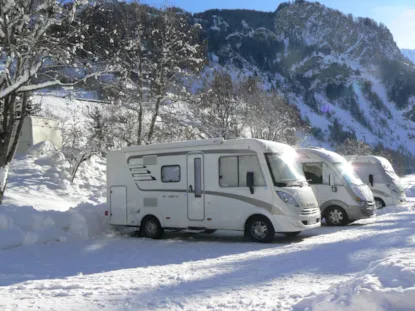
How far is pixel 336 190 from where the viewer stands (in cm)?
1384

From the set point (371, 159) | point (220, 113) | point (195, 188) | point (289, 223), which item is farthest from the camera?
point (220, 113)

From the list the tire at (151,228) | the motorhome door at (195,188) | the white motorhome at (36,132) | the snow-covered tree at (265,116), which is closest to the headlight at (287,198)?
the motorhome door at (195,188)

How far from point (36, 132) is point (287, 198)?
23109mm

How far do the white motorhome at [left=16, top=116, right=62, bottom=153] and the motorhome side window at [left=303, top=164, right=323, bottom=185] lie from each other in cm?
1998

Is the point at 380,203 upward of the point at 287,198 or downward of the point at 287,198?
downward

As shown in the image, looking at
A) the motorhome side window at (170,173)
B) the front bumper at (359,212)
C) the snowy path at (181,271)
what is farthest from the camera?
the front bumper at (359,212)

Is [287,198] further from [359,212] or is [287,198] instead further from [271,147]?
[359,212]

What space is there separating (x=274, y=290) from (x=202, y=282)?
1132 mm

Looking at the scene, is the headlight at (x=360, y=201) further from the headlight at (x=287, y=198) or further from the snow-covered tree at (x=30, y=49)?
the snow-covered tree at (x=30, y=49)

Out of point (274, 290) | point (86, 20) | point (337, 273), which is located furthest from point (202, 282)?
point (86, 20)

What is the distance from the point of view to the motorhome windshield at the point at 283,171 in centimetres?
1053

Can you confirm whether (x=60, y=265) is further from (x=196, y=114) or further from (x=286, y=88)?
(x=286, y=88)

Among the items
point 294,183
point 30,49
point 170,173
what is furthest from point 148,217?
point 30,49

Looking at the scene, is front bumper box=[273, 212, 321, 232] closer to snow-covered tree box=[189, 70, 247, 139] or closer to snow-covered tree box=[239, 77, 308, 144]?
snow-covered tree box=[189, 70, 247, 139]
